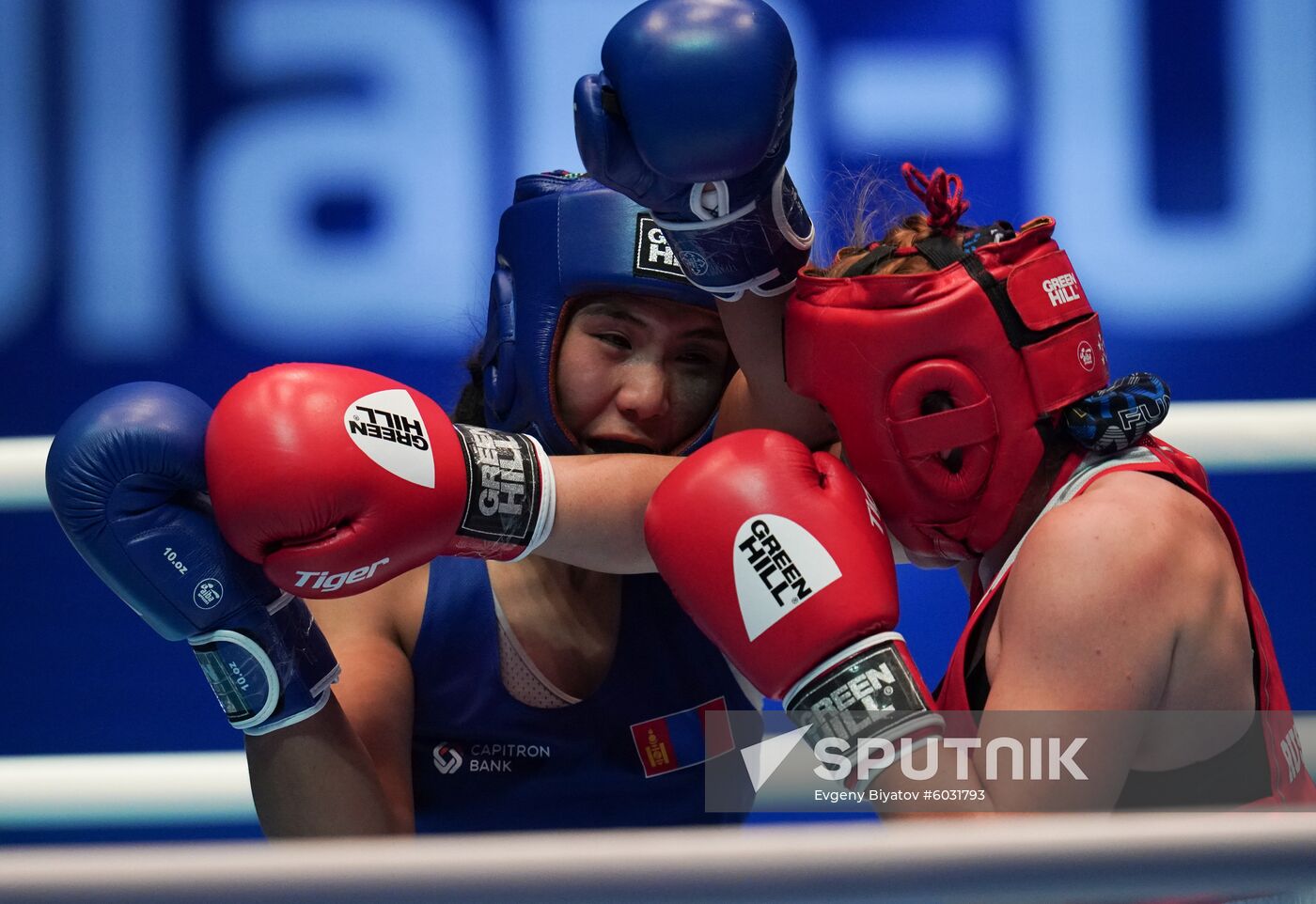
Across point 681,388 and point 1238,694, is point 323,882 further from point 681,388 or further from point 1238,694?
point 681,388

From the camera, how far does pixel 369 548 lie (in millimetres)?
1479

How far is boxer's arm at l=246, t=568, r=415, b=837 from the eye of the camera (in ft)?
5.39

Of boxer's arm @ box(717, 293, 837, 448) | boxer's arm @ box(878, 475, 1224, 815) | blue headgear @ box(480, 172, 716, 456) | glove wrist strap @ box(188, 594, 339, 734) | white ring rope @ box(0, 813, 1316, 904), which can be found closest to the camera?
white ring rope @ box(0, 813, 1316, 904)

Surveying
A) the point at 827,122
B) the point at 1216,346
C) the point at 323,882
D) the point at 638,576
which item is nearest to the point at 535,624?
the point at 638,576

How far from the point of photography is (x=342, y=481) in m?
1.44

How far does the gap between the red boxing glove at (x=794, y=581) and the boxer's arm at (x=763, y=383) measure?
0.24m

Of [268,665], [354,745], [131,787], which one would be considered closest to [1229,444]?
[354,745]

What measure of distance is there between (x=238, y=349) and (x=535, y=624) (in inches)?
56.1

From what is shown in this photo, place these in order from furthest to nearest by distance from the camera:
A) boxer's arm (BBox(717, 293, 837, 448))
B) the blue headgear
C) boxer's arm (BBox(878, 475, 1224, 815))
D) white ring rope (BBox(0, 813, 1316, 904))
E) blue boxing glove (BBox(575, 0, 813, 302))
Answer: the blue headgear → boxer's arm (BBox(717, 293, 837, 448)) → blue boxing glove (BBox(575, 0, 813, 302)) → boxer's arm (BBox(878, 475, 1224, 815)) → white ring rope (BBox(0, 813, 1316, 904))

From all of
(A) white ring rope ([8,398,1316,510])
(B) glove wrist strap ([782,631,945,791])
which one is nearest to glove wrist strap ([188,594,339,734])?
(B) glove wrist strap ([782,631,945,791])

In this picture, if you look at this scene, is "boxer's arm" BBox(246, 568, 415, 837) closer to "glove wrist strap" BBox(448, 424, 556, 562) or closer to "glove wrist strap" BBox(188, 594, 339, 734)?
"glove wrist strap" BBox(188, 594, 339, 734)

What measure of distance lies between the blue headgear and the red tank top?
0.55m

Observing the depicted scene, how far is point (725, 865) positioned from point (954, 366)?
832mm

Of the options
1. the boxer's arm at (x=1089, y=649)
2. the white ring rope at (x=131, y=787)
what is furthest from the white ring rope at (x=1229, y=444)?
the boxer's arm at (x=1089, y=649)
